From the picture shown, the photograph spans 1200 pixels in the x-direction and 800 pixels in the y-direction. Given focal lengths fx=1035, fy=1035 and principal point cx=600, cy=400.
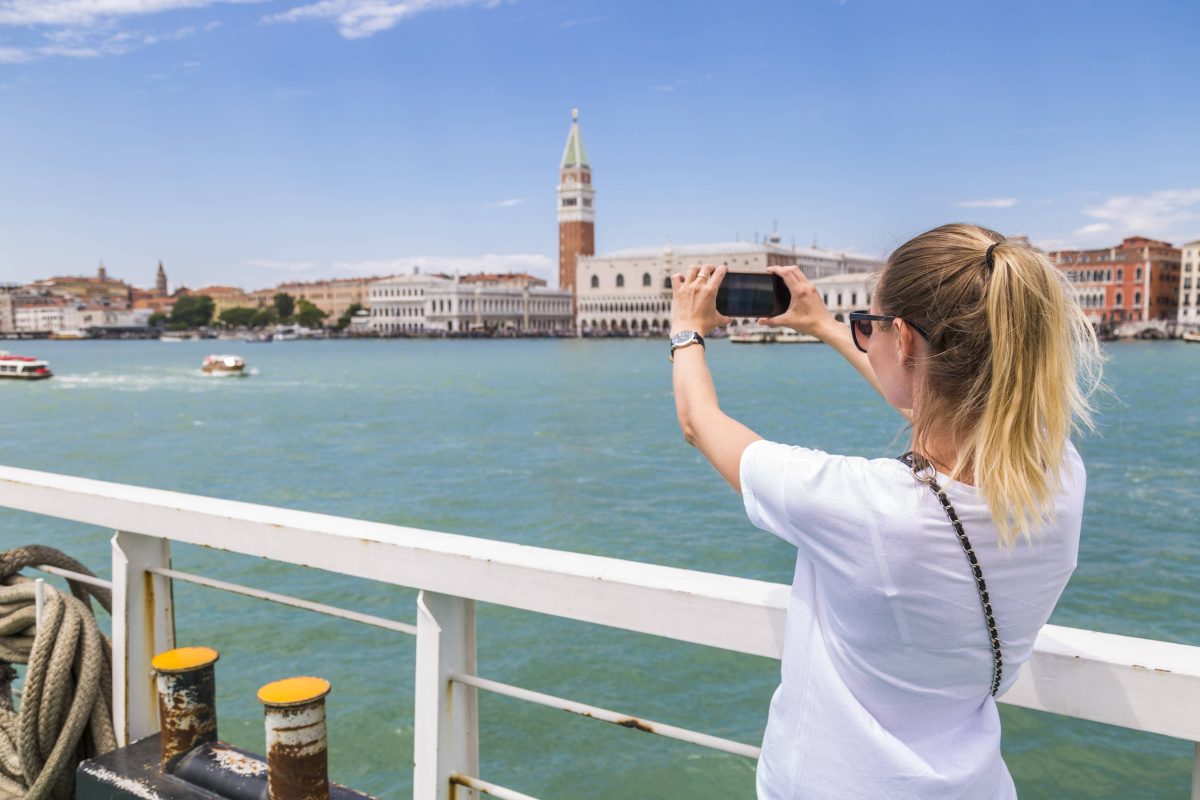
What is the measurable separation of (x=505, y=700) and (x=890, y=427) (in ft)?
43.8

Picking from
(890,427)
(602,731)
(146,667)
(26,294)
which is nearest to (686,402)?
(146,667)

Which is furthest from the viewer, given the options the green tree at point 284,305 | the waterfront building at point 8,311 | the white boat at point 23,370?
the waterfront building at point 8,311

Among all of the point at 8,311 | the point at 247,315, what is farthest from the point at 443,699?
the point at 8,311

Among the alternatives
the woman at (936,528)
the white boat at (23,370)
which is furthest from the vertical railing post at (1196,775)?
the white boat at (23,370)

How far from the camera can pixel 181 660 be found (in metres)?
1.11

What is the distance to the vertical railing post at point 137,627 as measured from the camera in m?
1.16

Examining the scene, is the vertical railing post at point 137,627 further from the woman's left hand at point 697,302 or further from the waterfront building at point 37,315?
the waterfront building at point 37,315

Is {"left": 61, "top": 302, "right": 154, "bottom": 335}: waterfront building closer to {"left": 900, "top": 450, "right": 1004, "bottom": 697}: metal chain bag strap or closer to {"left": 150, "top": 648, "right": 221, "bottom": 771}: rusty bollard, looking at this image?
{"left": 150, "top": 648, "right": 221, "bottom": 771}: rusty bollard

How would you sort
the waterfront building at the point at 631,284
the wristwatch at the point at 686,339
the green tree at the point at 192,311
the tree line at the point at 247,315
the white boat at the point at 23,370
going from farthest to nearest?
the green tree at the point at 192,311, the tree line at the point at 247,315, the waterfront building at the point at 631,284, the white boat at the point at 23,370, the wristwatch at the point at 686,339

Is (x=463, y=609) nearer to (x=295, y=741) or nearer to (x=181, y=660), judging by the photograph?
(x=295, y=741)

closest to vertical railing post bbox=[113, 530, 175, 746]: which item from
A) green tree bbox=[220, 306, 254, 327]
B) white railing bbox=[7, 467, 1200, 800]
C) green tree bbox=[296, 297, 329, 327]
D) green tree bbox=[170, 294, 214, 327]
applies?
white railing bbox=[7, 467, 1200, 800]

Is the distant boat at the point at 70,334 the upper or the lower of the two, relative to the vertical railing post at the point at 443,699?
lower

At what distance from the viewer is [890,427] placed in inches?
678

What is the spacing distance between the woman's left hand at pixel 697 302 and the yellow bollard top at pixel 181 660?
67 centimetres
